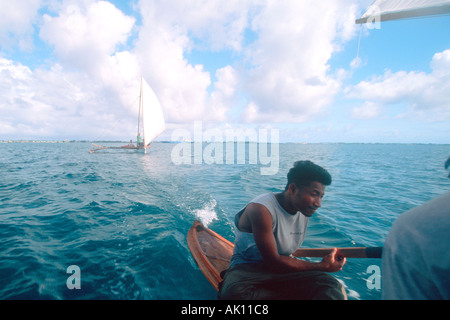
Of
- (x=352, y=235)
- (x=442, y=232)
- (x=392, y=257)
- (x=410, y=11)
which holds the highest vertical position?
(x=410, y=11)

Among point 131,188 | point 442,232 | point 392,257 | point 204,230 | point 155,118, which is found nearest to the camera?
point 442,232

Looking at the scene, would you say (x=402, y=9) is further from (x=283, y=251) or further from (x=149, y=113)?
(x=149, y=113)

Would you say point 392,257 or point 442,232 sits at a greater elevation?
point 442,232

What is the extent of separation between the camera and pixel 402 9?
5730 mm

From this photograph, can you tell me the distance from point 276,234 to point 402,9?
26.1 feet

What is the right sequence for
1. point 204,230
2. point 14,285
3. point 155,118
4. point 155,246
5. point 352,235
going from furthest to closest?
point 155,118 → point 352,235 → point 204,230 → point 155,246 → point 14,285

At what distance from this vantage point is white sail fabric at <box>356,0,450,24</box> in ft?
16.4

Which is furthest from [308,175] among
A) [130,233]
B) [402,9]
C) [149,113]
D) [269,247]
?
[149,113]

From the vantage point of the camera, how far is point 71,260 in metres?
3.81
